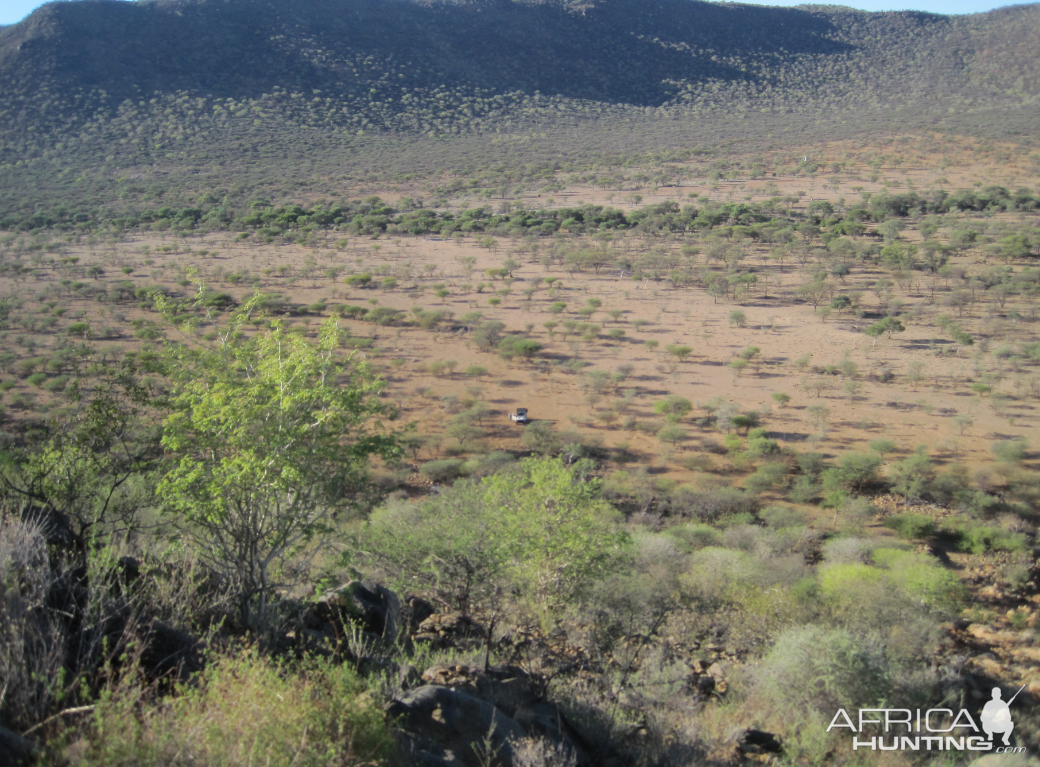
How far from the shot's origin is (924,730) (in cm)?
701

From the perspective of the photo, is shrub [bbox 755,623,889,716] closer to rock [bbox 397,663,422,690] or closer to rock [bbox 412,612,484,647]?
rock [bbox 412,612,484,647]

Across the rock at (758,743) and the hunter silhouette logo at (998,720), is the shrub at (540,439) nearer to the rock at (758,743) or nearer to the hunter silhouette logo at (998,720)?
the rock at (758,743)

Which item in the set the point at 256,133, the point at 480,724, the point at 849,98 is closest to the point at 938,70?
the point at 849,98

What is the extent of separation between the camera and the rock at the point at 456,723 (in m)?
4.90

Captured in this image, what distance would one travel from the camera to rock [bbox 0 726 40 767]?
10.2 feet

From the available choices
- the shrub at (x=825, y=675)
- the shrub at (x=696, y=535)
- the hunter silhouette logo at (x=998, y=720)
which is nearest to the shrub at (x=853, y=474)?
the shrub at (x=696, y=535)

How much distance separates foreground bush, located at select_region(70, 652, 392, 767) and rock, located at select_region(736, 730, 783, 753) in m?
3.98

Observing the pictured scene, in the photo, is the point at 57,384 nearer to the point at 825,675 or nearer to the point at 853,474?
the point at 825,675

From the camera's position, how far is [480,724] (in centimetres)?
523

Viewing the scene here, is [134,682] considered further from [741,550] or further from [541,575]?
[741,550]

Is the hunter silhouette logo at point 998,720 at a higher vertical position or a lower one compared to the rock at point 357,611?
lower

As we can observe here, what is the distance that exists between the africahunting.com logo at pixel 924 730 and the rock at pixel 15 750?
6684mm

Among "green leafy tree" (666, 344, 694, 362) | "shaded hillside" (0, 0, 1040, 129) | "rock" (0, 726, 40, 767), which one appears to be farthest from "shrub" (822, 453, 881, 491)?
"shaded hillside" (0, 0, 1040, 129)

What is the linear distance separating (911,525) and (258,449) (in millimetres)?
13169
